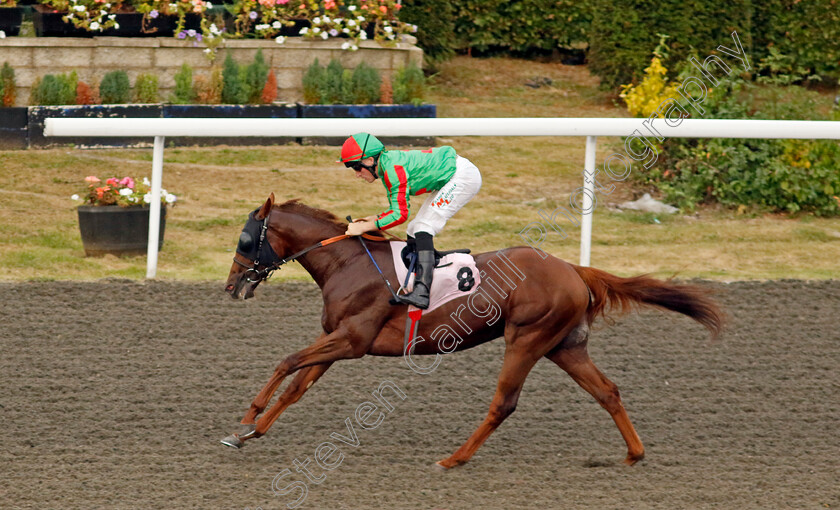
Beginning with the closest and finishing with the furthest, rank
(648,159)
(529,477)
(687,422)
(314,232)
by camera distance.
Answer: (529,477)
(314,232)
(687,422)
(648,159)

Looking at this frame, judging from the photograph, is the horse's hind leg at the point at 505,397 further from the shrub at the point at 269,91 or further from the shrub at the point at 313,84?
the shrub at the point at 269,91

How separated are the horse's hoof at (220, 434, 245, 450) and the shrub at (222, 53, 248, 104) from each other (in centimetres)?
636

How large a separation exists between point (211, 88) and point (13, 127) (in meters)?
1.92

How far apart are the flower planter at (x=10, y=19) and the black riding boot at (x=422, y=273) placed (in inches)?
300

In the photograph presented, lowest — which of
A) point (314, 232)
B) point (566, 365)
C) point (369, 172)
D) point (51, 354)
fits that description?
point (51, 354)

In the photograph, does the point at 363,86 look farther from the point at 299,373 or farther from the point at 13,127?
the point at 299,373

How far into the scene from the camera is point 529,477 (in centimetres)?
427

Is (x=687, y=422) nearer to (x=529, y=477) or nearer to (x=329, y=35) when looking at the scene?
(x=529, y=477)

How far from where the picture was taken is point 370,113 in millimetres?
10406

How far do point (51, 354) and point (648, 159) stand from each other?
19.7ft

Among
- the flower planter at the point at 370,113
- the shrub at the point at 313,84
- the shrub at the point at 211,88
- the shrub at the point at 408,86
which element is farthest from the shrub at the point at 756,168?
the shrub at the point at 211,88

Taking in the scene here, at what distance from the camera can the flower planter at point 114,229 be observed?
7215mm

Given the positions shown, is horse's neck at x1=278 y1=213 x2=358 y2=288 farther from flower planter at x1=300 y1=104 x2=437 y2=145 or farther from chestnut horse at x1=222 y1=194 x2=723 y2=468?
flower planter at x1=300 y1=104 x2=437 y2=145

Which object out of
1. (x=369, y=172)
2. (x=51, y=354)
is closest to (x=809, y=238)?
(x=369, y=172)
